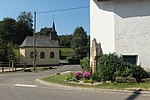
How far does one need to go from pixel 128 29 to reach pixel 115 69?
3271 mm

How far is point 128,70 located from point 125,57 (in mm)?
2090

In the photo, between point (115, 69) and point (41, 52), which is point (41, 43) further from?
point (115, 69)

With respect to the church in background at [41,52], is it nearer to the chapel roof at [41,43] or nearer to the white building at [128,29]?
the chapel roof at [41,43]

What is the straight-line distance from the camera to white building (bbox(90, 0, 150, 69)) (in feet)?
64.5

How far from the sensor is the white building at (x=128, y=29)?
19672mm

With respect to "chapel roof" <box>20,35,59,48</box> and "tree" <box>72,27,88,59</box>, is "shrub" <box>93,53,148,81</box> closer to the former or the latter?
"chapel roof" <box>20,35,59,48</box>

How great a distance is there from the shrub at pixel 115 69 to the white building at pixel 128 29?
0.96m

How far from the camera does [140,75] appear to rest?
18.7 m

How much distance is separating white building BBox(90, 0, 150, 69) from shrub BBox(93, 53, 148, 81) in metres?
0.96

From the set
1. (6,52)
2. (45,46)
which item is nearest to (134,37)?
(6,52)

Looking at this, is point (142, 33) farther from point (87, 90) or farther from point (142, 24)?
point (87, 90)

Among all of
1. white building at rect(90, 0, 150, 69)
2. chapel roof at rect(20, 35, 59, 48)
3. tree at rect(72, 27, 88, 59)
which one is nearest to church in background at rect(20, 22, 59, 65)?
chapel roof at rect(20, 35, 59, 48)

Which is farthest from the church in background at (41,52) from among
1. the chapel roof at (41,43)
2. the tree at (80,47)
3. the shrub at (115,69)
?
the shrub at (115,69)

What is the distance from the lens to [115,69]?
18797mm
